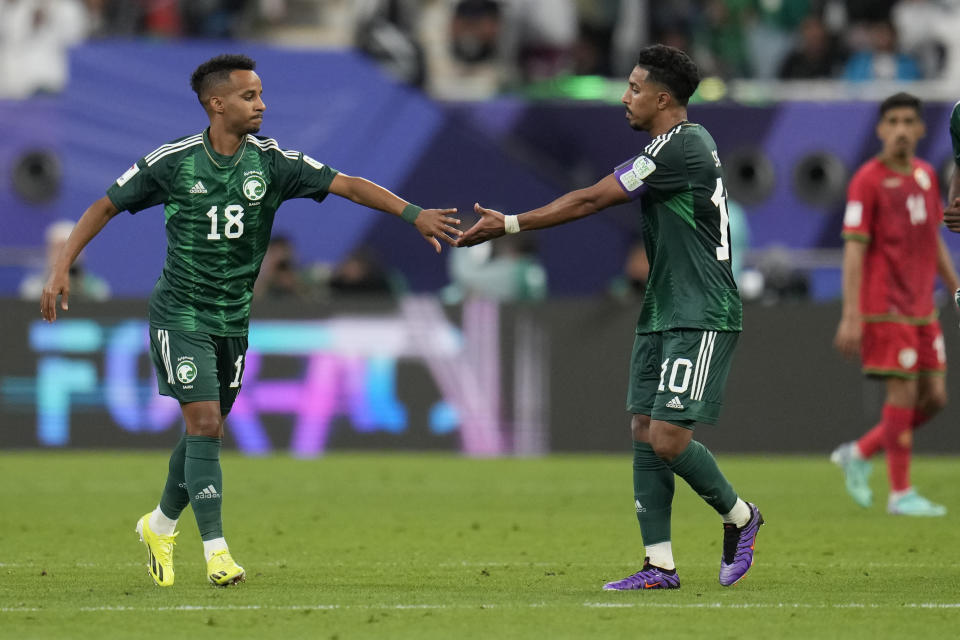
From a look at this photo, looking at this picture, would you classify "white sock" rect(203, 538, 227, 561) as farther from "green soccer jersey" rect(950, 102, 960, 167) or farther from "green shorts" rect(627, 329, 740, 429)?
"green soccer jersey" rect(950, 102, 960, 167)

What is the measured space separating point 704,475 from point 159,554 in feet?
8.05

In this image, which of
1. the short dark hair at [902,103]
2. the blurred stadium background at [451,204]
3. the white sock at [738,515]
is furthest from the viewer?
the blurred stadium background at [451,204]

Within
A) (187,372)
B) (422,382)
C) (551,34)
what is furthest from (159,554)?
(551,34)

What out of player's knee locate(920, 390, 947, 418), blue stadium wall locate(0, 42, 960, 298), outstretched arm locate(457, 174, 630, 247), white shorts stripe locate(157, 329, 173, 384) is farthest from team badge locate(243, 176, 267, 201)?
blue stadium wall locate(0, 42, 960, 298)

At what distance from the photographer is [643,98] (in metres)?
7.75

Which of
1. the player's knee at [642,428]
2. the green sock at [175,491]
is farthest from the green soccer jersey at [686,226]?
the green sock at [175,491]

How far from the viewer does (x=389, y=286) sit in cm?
1756

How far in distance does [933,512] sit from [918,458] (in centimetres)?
482

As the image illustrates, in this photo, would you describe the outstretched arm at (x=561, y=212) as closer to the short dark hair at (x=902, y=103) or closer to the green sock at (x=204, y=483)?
the green sock at (x=204, y=483)

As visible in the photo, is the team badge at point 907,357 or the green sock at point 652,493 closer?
the green sock at point 652,493

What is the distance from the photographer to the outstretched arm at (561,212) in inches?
299

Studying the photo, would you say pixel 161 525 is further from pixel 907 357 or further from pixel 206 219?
pixel 907 357

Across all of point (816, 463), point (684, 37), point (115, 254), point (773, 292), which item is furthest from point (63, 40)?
point (816, 463)

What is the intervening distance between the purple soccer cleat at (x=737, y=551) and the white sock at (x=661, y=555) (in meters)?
0.25
